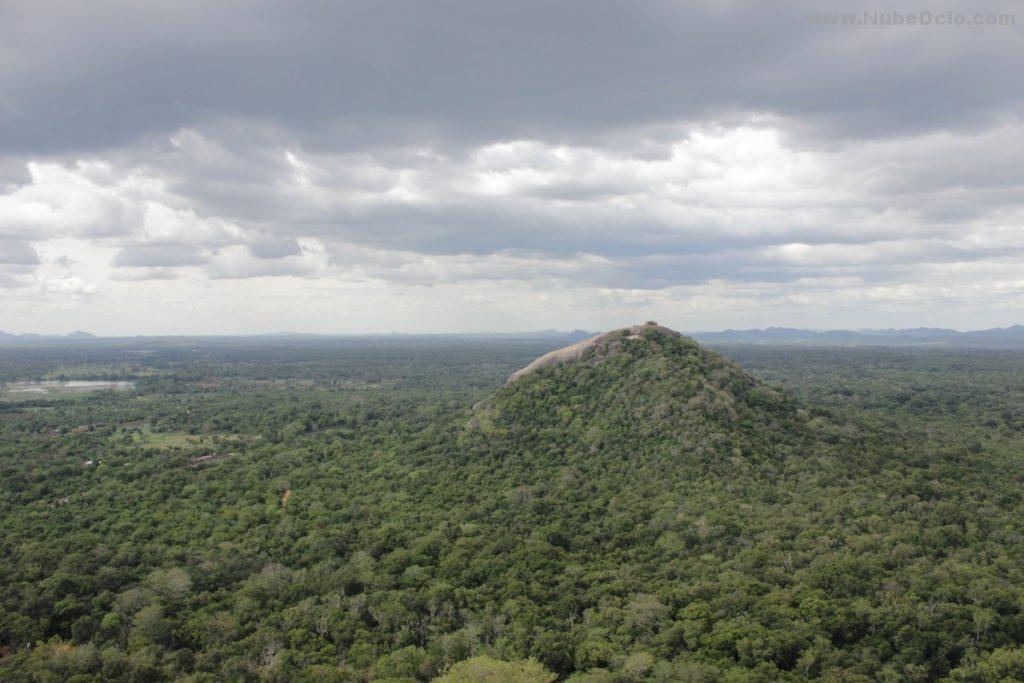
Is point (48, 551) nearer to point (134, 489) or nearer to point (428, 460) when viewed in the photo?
point (134, 489)

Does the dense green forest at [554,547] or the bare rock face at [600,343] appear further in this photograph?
the bare rock face at [600,343]

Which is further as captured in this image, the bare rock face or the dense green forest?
the bare rock face

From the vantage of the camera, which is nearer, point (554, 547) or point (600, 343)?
point (554, 547)

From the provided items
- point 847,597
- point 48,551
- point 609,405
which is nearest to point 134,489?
point 48,551

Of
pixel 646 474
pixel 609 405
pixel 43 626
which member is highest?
pixel 609 405

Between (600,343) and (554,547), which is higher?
(600,343)

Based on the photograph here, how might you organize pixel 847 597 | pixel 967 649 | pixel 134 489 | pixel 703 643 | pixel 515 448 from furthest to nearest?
pixel 515 448
pixel 134 489
pixel 847 597
pixel 703 643
pixel 967 649

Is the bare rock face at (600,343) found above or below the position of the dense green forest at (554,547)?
above

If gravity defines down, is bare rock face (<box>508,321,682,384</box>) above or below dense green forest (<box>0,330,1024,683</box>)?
above
